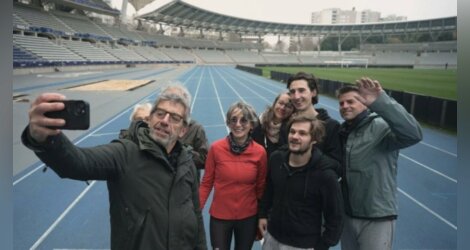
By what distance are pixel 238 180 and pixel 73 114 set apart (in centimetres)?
166

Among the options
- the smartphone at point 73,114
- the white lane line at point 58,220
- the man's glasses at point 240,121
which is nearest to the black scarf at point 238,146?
the man's glasses at point 240,121

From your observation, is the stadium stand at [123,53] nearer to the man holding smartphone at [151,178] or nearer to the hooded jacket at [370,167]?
the hooded jacket at [370,167]

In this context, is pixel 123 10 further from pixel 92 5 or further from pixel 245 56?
pixel 245 56

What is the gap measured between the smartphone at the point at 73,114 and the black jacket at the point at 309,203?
1486 millimetres

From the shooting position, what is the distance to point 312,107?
2896mm

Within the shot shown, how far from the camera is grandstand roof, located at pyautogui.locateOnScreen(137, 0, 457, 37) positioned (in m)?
62.7

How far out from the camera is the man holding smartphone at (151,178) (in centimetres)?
174

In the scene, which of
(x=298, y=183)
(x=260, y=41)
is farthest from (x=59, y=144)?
(x=260, y=41)

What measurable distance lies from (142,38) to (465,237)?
212 ft

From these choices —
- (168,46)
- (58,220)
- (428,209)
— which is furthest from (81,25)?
(428,209)

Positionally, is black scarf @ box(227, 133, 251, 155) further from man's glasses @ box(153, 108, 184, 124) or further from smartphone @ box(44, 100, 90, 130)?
smartphone @ box(44, 100, 90, 130)

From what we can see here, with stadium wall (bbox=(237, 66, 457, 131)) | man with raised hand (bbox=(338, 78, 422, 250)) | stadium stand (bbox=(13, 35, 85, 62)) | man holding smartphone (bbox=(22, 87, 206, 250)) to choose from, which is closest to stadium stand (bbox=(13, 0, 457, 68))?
stadium stand (bbox=(13, 35, 85, 62))

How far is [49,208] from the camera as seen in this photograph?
5.10 meters

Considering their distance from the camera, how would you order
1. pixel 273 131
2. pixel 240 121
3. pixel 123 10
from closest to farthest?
pixel 240 121 → pixel 273 131 → pixel 123 10
